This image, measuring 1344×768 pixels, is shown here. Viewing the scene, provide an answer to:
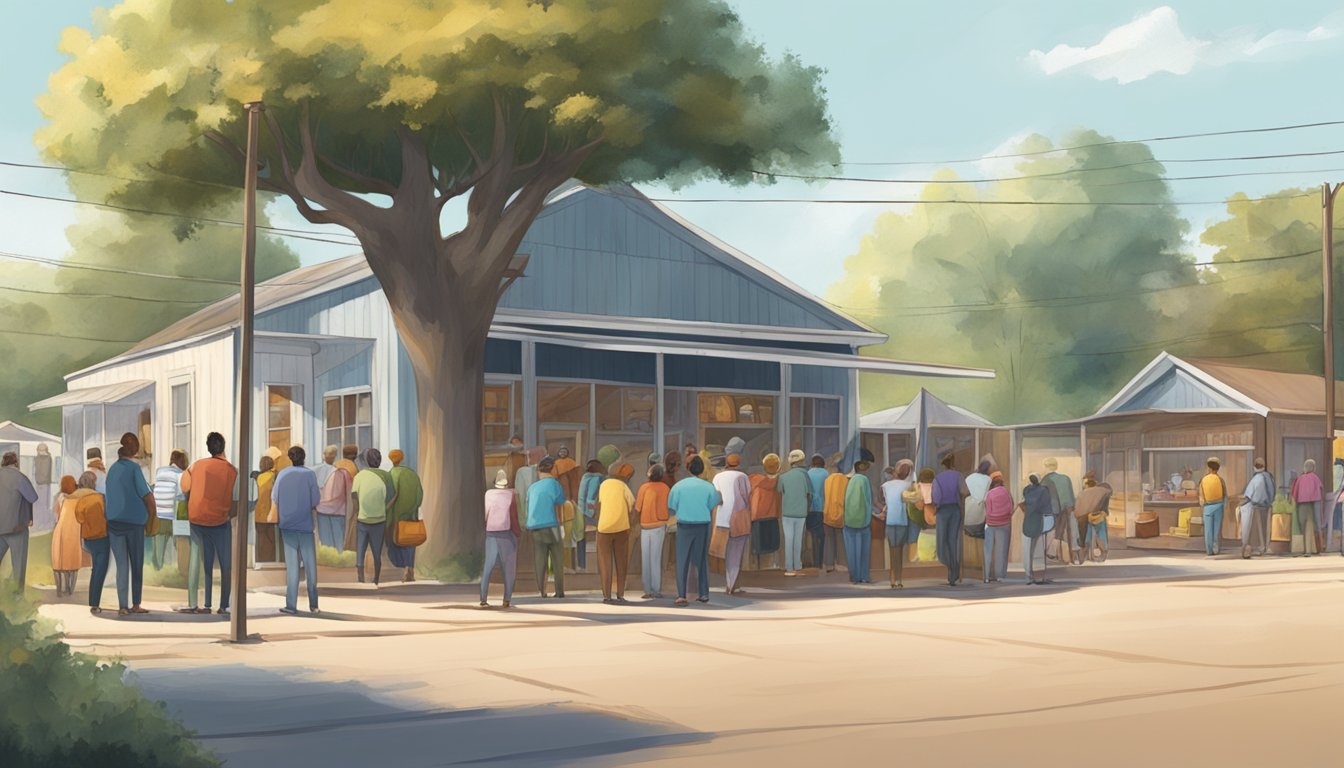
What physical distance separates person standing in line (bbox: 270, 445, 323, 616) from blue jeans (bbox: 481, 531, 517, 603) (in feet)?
6.34

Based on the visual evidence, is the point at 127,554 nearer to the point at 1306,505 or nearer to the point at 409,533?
the point at 409,533

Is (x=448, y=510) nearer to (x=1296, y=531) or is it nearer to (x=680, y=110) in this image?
(x=680, y=110)

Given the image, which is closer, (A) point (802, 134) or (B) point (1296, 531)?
(A) point (802, 134)

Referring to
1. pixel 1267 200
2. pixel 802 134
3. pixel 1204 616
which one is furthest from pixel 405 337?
pixel 1267 200

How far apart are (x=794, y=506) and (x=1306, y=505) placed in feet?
42.2

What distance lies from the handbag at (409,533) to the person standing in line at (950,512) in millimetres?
6553

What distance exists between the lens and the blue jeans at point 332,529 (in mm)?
21766

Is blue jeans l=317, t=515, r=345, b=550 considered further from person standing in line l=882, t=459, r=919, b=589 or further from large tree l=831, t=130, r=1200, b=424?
large tree l=831, t=130, r=1200, b=424

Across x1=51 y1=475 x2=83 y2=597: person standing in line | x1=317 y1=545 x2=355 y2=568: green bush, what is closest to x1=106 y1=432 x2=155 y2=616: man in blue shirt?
x1=51 y1=475 x2=83 y2=597: person standing in line

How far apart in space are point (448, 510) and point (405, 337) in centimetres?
251

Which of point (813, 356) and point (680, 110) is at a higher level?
point (680, 110)

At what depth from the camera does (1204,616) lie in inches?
734

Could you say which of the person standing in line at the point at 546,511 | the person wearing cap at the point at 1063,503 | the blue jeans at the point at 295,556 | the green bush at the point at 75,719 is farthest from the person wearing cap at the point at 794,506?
the green bush at the point at 75,719

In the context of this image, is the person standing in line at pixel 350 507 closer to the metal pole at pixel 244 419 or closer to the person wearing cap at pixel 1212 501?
the metal pole at pixel 244 419
